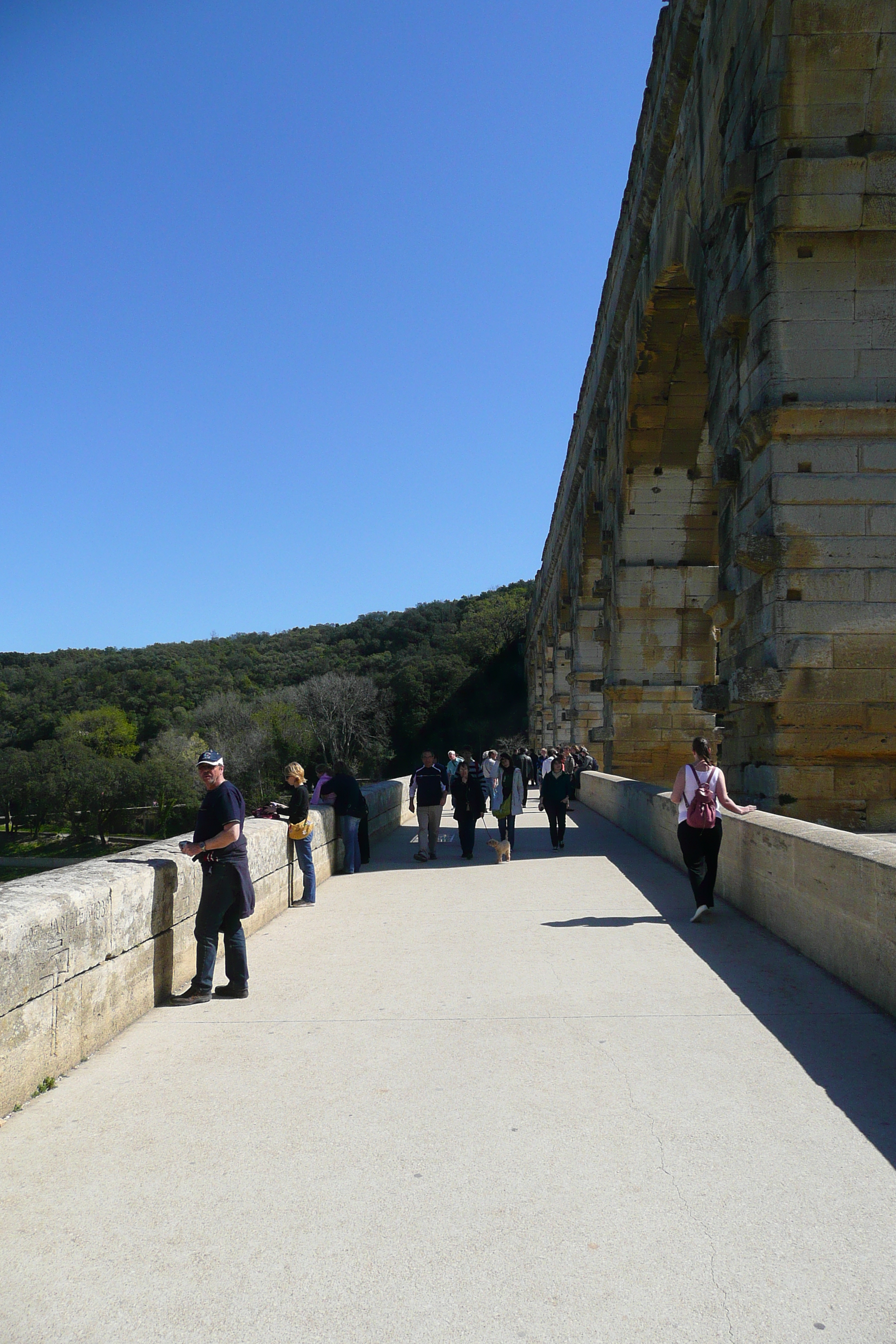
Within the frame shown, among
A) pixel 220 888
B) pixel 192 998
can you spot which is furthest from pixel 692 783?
pixel 192 998

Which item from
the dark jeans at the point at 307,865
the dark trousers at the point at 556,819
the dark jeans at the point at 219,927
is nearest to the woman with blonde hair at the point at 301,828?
the dark jeans at the point at 307,865

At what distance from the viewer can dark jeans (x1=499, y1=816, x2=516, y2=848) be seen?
36.8 feet

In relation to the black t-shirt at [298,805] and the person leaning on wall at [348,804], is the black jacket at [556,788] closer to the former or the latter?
the person leaning on wall at [348,804]

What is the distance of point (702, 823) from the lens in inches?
260

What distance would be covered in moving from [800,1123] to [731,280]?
832 centimetres

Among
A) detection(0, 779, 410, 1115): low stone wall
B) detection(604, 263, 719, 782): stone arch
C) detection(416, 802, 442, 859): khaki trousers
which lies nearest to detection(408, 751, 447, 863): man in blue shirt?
detection(416, 802, 442, 859): khaki trousers

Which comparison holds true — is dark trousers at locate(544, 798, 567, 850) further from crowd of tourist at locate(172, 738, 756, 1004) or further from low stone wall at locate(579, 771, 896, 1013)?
low stone wall at locate(579, 771, 896, 1013)

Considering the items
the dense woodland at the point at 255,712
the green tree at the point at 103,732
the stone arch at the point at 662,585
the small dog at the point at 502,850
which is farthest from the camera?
the green tree at the point at 103,732

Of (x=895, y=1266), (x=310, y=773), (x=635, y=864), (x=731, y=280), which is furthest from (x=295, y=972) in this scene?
(x=310, y=773)

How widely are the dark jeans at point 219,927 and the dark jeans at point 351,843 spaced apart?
5185 millimetres

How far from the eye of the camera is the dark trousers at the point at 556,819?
11656 millimetres

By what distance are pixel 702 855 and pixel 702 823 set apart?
0.87 ft

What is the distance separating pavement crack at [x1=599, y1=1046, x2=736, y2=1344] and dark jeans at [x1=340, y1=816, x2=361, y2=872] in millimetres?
6507

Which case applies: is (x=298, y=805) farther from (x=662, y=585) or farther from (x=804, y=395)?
(x=662, y=585)
